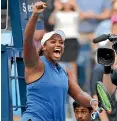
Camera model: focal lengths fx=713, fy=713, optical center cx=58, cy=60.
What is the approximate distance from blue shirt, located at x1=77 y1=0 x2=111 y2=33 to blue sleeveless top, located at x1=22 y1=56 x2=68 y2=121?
15.7 feet

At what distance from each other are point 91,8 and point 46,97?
5.09 metres

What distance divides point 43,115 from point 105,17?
501 cm

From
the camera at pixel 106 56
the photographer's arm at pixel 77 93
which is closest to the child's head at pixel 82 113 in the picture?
the photographer's arm at pixel 77 93

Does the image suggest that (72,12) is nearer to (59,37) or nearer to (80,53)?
(80,53)

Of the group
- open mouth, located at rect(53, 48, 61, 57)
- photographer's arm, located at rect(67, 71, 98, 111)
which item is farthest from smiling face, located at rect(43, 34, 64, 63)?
photographer's arm, located at rect(67, 71, 98, 111)

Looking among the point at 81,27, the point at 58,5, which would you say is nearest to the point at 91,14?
the point at 81,27

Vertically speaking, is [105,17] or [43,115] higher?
[105,17]

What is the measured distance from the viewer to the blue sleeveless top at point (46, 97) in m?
6.59

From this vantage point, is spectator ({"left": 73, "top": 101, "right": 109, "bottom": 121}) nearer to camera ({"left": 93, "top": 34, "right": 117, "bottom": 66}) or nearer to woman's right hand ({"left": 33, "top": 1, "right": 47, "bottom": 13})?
camera ({"left": 93, "top": 34, "right": 117, "bottom": 66})

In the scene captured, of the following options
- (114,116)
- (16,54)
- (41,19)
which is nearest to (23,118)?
(16,54)

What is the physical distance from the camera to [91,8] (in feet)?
37.8

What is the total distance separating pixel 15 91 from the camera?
7.04 m

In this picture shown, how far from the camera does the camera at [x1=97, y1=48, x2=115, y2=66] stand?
6047mm

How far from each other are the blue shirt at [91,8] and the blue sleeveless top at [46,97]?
477cm
